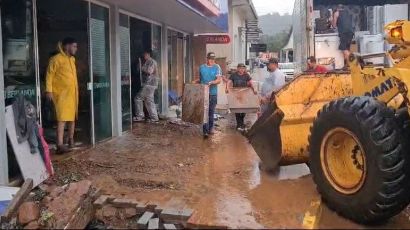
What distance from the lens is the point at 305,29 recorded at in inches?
437

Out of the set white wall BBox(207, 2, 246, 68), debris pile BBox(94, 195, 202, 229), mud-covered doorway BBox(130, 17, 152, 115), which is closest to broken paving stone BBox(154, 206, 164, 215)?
debris pile BBox(94, 195, 202, 229)

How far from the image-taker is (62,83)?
24.6ft

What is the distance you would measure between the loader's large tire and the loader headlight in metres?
0.72

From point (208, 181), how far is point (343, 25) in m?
6.94

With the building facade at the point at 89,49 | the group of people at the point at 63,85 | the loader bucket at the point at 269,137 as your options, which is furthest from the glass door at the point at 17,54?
the loader bucket at the point at 269,137

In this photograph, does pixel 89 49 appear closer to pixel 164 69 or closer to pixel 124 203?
pixel 124 203

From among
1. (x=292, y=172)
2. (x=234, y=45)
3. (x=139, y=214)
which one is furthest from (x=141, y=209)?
(x=234, y=45)

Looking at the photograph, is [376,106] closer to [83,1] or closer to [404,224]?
[404,224]

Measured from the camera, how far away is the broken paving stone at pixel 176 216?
465 cm

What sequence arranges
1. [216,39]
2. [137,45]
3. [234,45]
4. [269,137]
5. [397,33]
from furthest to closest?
1. [234,45]
2. [216,39]
3. [137,45]
4. [269,137]
5. [397,33]

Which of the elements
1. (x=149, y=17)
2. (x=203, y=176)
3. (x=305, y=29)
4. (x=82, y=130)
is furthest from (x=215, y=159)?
(x=149, y=17)

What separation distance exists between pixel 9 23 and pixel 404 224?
5.03 m

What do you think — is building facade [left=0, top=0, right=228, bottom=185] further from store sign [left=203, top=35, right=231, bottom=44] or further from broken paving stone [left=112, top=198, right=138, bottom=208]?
store sign [left=203, top=35, right=231, bottom=44]

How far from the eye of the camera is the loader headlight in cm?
453
